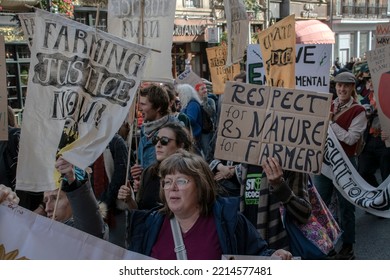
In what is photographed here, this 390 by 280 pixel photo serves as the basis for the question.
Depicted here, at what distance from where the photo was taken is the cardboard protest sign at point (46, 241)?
246cm

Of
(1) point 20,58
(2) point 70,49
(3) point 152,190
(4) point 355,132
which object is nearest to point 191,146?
(3) point 152,190

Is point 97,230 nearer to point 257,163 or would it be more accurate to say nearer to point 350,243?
point 257,163

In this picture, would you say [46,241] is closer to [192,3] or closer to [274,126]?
[274,126]

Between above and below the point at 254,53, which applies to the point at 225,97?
below

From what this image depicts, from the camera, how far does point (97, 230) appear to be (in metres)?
2.90

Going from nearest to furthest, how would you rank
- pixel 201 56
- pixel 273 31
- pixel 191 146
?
pixel 191 146 < pixel 273 31 < pixel 201 56

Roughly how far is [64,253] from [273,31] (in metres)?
2.53

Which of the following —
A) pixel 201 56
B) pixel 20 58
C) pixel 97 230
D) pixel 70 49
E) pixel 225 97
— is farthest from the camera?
pixel 201 56

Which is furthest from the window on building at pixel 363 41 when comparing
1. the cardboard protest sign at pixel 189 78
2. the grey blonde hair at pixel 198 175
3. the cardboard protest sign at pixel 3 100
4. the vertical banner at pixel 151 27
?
the grey blonde hair at pixel 198 175

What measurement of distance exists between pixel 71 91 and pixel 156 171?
0.78 m

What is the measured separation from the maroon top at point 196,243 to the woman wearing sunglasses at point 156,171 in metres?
0.81

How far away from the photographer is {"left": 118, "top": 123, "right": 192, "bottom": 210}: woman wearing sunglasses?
3.58 metres

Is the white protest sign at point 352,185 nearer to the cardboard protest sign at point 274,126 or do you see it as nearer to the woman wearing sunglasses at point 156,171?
the cardboard protest sign at point 274,126

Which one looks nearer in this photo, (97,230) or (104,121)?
(97,230)
